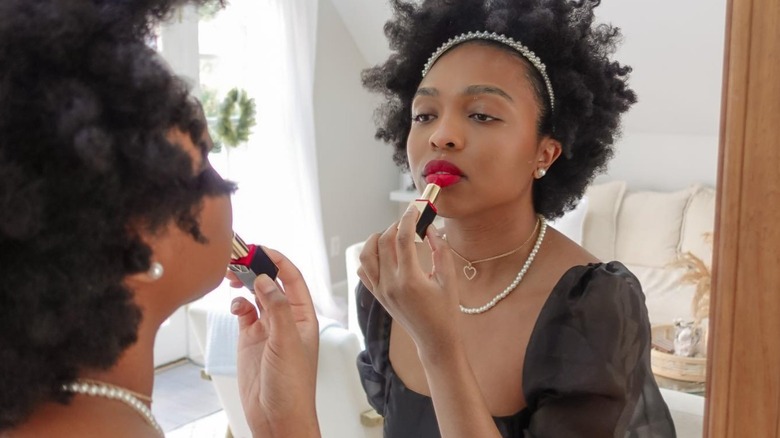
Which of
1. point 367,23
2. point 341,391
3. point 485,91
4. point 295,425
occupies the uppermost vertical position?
point 367,23

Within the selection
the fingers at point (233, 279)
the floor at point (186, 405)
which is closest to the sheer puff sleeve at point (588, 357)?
the fingers at point (233, 279)

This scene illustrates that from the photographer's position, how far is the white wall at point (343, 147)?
3471mm

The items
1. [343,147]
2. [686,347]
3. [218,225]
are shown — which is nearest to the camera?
[218,225]

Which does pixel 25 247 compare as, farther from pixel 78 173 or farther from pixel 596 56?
pixel 596 56

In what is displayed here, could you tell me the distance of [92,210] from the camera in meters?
0.46

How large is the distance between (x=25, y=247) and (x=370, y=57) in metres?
3.30

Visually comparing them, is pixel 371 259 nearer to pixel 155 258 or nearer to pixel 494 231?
pixel 494 231

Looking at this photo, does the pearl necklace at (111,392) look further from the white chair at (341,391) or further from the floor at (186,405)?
the floor at (186,405)

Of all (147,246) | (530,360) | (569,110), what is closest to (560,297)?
(530,360)

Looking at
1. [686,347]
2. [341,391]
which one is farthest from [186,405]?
[686,347]

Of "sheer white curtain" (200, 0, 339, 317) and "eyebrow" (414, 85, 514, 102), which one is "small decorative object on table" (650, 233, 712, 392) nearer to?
"eyebrow" (414, 85, 514, 102)

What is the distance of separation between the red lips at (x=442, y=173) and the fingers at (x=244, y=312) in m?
0.26

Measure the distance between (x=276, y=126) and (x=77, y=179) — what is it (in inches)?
106

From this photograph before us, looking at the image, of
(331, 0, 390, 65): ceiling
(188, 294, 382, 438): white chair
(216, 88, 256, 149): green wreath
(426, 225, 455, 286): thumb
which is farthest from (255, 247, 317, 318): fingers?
(331, 0, 390, 65): ceiling
